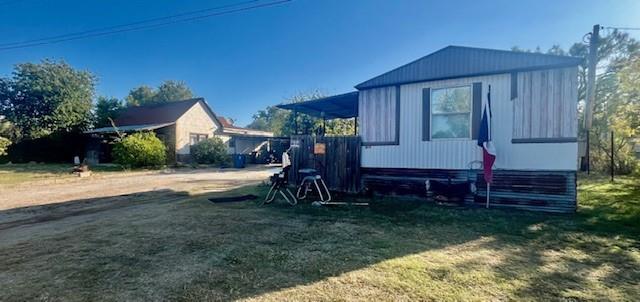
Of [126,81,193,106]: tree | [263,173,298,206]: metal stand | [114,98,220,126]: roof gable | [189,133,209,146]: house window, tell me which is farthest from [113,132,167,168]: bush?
[126,81,193,106]: tree

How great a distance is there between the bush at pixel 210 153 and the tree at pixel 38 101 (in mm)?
11239

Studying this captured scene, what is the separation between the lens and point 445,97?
625cm

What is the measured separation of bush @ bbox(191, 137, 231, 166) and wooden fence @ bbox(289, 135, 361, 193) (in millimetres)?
13813

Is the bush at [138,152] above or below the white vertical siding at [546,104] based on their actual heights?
below

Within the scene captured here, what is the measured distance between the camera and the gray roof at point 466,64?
528 cm

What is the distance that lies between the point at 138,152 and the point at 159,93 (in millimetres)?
33251

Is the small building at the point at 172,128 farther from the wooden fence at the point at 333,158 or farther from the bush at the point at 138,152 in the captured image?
the wooden fence at the point at 333,158

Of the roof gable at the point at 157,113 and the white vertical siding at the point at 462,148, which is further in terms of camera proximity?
the roof gable at the point at 157,113

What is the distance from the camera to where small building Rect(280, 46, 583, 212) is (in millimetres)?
5211

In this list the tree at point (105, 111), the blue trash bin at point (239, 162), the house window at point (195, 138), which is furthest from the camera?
the tree at point (105, 111)

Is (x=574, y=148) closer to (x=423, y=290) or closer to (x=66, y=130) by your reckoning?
(x=423, y=290)

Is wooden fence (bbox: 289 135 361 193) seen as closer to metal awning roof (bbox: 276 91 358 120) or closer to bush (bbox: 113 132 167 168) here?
metal awning roof (bbox: 276 91 358 120)

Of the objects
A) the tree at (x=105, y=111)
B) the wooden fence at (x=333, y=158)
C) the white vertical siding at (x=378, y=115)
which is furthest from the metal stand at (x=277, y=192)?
the tree at (x=105, y=111)

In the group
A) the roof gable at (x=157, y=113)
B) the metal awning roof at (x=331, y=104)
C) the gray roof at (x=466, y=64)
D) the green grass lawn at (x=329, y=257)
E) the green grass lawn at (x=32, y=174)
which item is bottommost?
the green grass lawn at (x=32, y=174)
